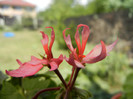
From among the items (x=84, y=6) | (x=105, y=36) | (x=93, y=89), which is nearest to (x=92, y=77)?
(x=93, y=89)

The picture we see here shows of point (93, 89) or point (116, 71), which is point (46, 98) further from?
point (116, 71)

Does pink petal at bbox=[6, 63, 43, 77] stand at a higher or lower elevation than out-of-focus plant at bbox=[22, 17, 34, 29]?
higher

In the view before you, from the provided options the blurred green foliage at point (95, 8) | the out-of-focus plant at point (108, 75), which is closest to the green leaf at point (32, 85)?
the out-of-focus plant at point (108, 75)

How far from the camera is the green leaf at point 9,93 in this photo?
0.22 meters

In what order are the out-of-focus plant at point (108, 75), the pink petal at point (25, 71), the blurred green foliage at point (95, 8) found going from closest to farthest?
1. the pink petal at point (25, 71)
2. the out-of-focus plant at point (108, 75)
3. the blurred green foliage at point (95, 8)

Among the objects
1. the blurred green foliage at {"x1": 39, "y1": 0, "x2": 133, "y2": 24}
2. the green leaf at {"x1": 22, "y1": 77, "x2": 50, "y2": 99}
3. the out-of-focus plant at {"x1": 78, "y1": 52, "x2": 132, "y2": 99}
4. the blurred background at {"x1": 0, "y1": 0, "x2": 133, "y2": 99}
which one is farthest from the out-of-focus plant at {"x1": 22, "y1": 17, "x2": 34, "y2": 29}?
the green leaf at {"x1": 22, "y1": 77, "x2": 50, "y2": 99}

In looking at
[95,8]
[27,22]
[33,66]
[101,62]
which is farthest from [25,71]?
[27,22]

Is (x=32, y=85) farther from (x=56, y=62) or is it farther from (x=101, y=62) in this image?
(x=101, y=62)

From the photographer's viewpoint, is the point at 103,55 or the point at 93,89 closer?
the point at 103,55

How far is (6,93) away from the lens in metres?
0.22

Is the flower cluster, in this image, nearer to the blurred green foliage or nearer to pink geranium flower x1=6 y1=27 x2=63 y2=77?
pink geranium flower x1=6 y1=27 x2=63 y2=77

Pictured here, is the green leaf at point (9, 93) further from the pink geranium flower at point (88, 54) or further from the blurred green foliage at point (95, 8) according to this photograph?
the blurred green foliage at point (95, 8)

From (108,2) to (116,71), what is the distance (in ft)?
8.06

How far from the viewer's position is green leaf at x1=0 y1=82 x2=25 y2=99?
0.22 metres
